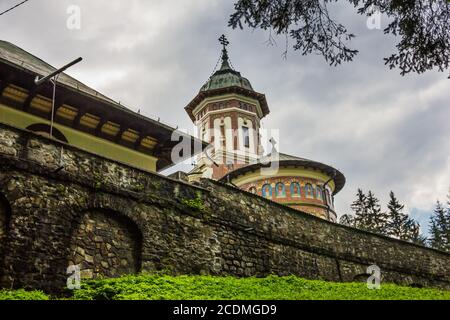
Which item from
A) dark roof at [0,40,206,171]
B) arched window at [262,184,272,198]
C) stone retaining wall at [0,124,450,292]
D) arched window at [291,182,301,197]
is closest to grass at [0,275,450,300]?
stone retaining wall at [0,124,450,292]

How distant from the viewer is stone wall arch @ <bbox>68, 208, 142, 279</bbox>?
995 centimetres

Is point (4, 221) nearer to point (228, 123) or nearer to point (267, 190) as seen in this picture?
point (267, 190)

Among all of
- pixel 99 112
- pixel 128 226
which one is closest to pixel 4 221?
pixel 128 226

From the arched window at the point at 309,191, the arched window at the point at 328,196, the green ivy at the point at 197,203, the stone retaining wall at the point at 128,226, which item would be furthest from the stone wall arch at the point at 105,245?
Result: the arched window at the point at 328,196

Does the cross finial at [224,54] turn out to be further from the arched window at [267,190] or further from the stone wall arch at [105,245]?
the stone wall arch at [105,245]

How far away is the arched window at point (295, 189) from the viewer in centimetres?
3182

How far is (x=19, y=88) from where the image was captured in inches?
558

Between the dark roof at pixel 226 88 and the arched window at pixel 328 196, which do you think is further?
the dark roof at pixel 226 88

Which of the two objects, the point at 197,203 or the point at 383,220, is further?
the point at 383,220

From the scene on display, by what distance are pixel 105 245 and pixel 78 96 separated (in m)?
5.95

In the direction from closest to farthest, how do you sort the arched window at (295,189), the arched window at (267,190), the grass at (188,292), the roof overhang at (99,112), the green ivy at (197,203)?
1. the grass at (188,292)
2. the green ivy at (197,203)
3. the roof overhang at (99,112)
4. the arched window at (295,189)
5. the arched window at (267,190)

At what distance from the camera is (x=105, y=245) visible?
1048 centimetres

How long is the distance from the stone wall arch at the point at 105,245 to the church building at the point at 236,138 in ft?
71.0
